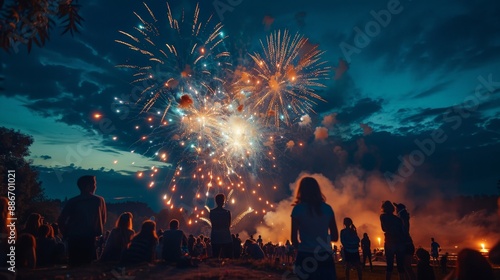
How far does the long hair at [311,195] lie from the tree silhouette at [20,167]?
3635 centimetres

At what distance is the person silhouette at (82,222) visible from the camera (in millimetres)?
7230

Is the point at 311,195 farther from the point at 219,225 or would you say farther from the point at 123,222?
the point at 123,222

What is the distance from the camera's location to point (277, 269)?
8719mm

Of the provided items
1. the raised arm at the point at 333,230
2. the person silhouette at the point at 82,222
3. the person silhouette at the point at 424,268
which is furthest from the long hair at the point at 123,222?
the person silhouette at the point at 424,268

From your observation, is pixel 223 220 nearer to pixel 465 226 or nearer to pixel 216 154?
pixel 216 154

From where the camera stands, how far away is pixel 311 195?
4.84m

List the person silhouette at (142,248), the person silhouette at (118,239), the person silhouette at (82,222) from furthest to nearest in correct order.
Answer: the person silhouette at (118,239) < the person silhouette at (142,248) < the person silhouette at (82,222)

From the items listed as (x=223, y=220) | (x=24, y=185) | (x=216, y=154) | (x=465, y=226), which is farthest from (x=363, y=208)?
(x=223, y=220)

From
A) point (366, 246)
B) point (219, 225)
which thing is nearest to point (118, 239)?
point (219, 225)

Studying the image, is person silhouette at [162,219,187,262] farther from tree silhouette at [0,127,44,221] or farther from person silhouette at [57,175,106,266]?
tree silhouette at [0,127,44,221]

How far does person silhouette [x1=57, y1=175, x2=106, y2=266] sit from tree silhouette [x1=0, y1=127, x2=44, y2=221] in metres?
31.4

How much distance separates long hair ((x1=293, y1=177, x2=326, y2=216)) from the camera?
189 inches

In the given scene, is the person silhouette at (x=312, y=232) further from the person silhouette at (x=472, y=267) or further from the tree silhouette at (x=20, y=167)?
the tree silhouette at (x=20, y=167)

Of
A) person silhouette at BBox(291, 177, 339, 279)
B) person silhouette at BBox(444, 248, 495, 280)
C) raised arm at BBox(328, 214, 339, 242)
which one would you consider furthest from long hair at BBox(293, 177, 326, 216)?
person silhouette at BBox(444, 248, 495, 280)
